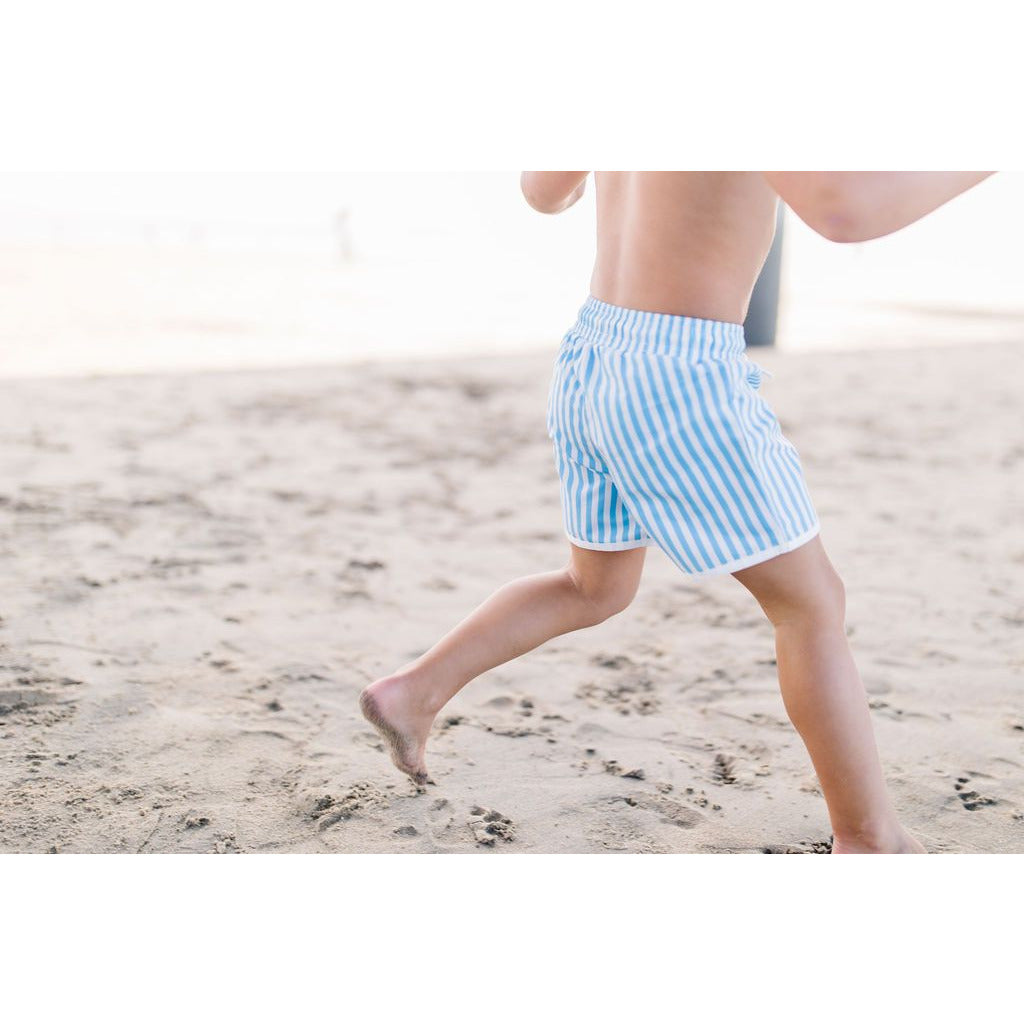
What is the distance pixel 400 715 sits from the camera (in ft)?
5.39

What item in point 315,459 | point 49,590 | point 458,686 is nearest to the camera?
point 458,686

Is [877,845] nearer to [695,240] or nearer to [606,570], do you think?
[606,570]

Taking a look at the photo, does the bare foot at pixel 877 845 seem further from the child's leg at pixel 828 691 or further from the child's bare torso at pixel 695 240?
the child's bare torso at pixel 695 240

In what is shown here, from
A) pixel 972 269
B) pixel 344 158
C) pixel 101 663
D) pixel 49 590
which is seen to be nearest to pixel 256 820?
pixel 101 663

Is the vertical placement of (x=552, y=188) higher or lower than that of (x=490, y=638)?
higher

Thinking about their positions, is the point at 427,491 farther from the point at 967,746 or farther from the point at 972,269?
the point at 972,269

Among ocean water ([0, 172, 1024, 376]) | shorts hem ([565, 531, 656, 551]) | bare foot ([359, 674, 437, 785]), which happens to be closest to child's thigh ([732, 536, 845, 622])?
shorts hem ([565, 531, 656, 551])

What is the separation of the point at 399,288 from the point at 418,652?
834 centimetres

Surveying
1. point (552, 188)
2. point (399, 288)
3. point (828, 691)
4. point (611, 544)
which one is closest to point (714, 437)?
point (611, 544)

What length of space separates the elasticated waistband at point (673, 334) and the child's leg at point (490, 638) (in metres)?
0.35

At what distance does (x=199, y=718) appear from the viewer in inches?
78.6

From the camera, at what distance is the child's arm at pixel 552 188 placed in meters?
1.58

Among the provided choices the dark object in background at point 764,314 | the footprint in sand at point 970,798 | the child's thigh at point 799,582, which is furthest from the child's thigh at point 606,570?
the dark object in background at point 764,314
